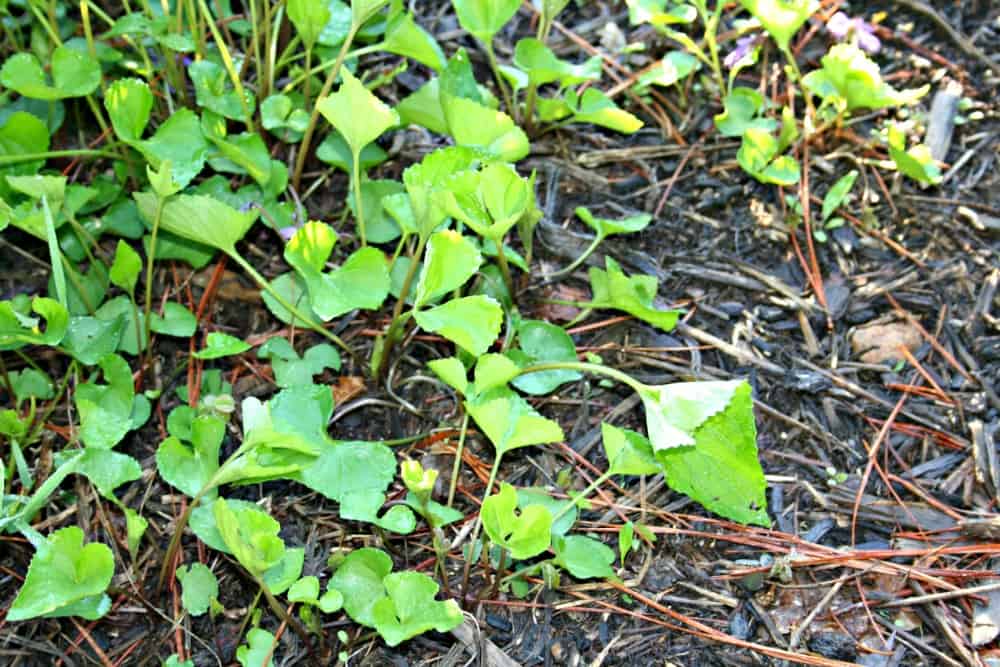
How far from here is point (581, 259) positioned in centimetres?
178

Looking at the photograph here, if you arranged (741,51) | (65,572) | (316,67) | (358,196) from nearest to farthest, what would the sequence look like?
(65,572) < (358,196) < (316,67) < (741,51)

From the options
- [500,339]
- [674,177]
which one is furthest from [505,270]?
[674,177]

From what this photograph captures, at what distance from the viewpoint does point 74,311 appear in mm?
1727

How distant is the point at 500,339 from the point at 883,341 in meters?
0.68

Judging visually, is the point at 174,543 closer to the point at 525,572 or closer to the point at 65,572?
the point at 65,572

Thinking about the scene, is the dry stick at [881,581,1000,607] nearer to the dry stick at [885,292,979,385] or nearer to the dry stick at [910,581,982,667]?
the dry stick at [910,581,982,667]

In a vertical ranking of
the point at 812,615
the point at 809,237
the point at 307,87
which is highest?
the point at 307,87

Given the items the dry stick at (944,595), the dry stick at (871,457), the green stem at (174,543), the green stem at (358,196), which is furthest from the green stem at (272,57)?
the dry stick at (944,595)

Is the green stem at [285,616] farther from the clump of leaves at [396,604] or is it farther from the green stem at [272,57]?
the green stem at [272,57]

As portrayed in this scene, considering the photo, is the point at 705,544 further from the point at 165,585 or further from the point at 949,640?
the point at 165,585

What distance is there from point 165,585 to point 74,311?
53 cm

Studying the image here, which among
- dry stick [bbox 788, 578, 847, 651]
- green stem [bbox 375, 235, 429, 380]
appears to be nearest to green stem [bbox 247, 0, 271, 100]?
green stem [bbox 375, 235, 429, 380]

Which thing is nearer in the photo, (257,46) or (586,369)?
(586,369)

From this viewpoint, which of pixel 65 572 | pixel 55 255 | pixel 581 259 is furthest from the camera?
pixel 581 259
